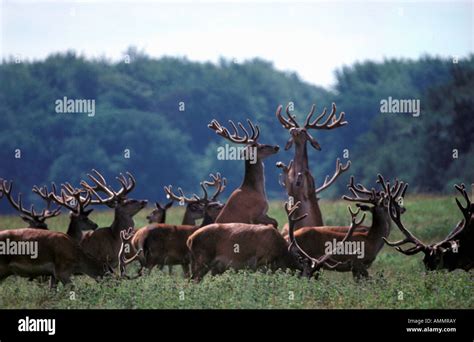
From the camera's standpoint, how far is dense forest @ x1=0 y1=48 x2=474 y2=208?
43.3 m

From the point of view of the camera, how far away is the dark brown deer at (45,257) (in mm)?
15883

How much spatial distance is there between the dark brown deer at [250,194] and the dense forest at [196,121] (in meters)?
20.5

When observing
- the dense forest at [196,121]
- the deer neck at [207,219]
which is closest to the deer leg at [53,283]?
the deer neck at [207,219]

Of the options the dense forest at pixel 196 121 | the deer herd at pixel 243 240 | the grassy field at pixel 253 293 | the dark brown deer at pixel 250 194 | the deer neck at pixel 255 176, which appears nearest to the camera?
the grassy field at pixel 253 293

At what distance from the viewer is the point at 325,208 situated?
27.3 meters

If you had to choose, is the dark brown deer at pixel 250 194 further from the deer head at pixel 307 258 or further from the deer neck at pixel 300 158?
the deer head at pixel 307 258

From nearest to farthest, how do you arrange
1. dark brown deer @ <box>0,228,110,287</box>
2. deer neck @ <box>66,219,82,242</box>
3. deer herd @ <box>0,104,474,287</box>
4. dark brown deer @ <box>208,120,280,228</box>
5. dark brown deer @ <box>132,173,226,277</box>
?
dark brown deer @ <box>0,228,110,287</box>
deer herd @ <box>0,104,474,287</box>
dark brown deer @ <box>132,173,226,277</box>
deer neck @ <box>66,219,82,242</box>
dark brown deer @ <box>208,120,280,228</box>

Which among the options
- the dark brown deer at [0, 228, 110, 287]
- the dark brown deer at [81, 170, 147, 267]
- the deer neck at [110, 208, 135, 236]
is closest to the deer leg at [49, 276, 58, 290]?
the dark brown deer at [0, 228, 110, 287]

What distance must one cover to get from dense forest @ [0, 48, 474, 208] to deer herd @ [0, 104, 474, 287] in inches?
821

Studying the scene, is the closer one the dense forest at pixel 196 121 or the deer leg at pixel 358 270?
the deer leg at pixel 358 270

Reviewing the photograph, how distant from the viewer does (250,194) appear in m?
18.7

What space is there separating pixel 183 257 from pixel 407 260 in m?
3.67

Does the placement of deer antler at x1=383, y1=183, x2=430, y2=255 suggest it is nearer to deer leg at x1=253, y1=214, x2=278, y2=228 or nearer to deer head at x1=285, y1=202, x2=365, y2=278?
deer head at x1=285, y1=202, x2=365, y2=278

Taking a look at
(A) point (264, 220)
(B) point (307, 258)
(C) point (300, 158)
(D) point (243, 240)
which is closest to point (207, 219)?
(A) point (264, 220)
